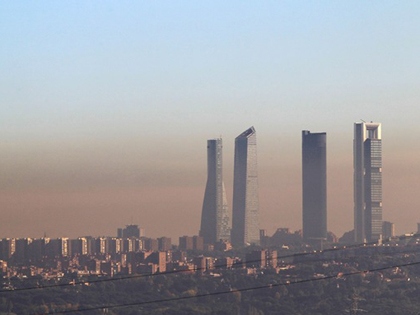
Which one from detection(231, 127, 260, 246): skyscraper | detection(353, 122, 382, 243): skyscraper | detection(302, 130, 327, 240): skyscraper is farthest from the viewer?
detection(231, 127, 260, 246): skyscraper

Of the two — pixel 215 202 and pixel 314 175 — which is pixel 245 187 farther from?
pixel 314 175

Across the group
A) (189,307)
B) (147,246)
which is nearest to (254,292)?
(189,307)

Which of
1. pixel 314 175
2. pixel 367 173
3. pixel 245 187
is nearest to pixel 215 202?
pixel 245 187

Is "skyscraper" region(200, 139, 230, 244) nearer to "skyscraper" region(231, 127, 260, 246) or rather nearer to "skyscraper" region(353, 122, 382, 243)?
"skyscraper" region(231, 127, 260, 246)

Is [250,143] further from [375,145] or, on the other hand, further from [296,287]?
[296,287]

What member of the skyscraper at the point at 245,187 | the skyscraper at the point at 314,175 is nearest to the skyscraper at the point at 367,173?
the skyscraper at the point at 314,175

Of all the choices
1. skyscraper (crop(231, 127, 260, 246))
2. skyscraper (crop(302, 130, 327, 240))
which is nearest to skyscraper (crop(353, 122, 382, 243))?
skyscraper (crop(302, 130, 327, 240))
